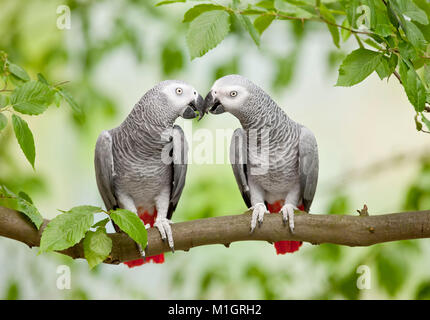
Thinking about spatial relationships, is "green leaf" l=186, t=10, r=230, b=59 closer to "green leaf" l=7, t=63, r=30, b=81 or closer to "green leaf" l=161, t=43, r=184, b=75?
"green leaf" l=7, t=63, r=30, b=81

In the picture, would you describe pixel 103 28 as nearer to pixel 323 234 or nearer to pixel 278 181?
pixel 278 181

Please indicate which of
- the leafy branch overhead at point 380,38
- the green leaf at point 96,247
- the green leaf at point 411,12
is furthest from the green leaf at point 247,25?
the green leaf at point 96,247

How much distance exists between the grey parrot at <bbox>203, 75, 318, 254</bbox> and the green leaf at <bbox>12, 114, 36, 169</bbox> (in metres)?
0.34

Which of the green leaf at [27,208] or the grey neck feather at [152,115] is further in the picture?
the grey neck feather at [152,115]

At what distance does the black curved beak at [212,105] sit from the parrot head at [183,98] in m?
0.02

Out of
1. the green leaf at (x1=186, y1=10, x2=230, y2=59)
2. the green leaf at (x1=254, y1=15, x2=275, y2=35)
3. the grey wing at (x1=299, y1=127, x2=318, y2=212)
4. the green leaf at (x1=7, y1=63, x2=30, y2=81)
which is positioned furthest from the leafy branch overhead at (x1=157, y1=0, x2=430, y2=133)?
the green leaf at (x1=7, y1=63, x2=30, y2=81)

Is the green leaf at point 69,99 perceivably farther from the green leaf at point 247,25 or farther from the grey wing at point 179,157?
the green leaf at point 247,25

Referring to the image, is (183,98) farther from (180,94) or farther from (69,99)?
(69,99)

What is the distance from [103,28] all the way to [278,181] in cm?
102

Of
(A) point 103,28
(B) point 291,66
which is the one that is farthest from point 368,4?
(A) point 103,28

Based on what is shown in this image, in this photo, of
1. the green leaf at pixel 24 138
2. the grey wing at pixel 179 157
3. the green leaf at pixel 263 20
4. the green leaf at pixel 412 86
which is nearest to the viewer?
the green leaf at pixel 412 86

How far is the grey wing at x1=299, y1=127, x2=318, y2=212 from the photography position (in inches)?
41.9

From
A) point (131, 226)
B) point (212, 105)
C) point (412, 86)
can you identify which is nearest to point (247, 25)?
point (212, 105)

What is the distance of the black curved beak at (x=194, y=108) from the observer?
973 mm
